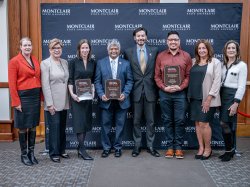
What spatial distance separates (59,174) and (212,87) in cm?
239

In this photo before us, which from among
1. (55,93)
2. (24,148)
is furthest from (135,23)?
(24,148)

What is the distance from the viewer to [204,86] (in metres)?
5.07

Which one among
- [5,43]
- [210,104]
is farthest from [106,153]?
[5,43]

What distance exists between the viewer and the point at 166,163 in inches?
200

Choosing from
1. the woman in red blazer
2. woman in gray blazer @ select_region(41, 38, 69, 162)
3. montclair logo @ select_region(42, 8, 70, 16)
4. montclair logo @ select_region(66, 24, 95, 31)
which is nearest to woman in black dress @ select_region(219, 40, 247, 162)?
montclair logo @ select_region(66, 24, 95, 31)

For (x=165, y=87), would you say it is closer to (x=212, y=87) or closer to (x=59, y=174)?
(x=212, y=87)

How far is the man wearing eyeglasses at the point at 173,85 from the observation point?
203 inches

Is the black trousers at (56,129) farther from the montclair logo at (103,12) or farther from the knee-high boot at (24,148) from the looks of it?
the montclair logo at (103,12)

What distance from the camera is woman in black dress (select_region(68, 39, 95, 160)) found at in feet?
16.6

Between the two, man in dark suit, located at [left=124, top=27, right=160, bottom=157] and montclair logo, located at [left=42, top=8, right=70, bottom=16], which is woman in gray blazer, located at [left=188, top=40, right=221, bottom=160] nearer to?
man in dark suit, located at [left=124, top=27, right=160, bottom=157]

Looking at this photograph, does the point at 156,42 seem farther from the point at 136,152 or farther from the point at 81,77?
the point at 136,152

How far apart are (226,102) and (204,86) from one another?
0.38 meters

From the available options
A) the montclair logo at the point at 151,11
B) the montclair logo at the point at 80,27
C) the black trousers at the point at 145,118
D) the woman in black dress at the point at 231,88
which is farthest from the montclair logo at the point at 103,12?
the woman in black dress at the point at 231,88

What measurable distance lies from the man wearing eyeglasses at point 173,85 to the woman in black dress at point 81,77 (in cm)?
101
